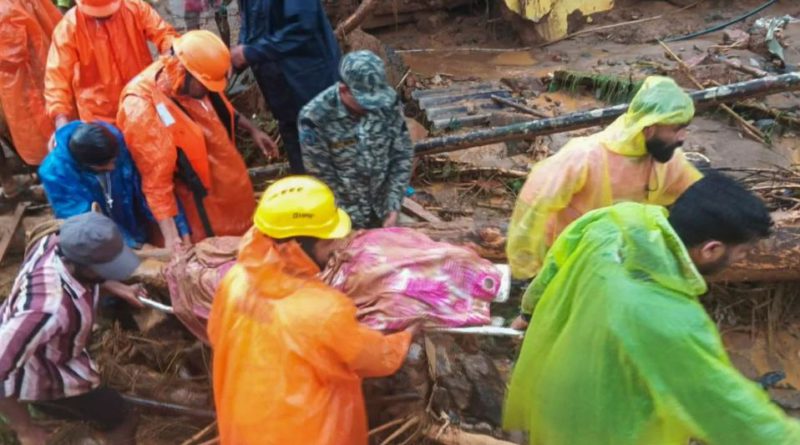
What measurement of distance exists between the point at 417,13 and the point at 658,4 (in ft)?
10.9

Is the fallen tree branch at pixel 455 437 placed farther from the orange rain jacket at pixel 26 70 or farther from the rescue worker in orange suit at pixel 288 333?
the orange rain jacket at pixel 26 70

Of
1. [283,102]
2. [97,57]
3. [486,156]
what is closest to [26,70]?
[97,57]

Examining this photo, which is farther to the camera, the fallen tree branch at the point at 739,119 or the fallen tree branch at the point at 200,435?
the fallen tree branch at the point at 739,119

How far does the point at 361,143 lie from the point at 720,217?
5.66 feet

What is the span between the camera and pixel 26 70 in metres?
4.28

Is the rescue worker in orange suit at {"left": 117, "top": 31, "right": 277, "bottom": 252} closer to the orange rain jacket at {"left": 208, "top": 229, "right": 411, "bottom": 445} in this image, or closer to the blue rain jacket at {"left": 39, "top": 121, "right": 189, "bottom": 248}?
the blue rain jacket at {"left": 39, "top": 121, "right": 189, "bottom": 248}

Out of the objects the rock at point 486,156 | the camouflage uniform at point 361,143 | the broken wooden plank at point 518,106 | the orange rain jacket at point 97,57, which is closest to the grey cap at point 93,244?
the camouflage uniform at point 361,143

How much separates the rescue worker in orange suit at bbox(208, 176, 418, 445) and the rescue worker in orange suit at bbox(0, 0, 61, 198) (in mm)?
2586

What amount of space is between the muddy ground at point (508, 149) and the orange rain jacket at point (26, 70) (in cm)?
50

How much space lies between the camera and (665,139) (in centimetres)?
295

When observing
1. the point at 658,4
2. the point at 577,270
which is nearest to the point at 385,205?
the point at 577,270

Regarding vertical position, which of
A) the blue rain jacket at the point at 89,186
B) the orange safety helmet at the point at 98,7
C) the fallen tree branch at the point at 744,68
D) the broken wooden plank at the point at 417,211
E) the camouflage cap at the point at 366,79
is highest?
the orange safety helmet at the point at 98,7

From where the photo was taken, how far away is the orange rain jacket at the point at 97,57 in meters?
3.79

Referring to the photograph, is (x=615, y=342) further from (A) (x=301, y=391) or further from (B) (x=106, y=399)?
(B) (x=106, y=399)
